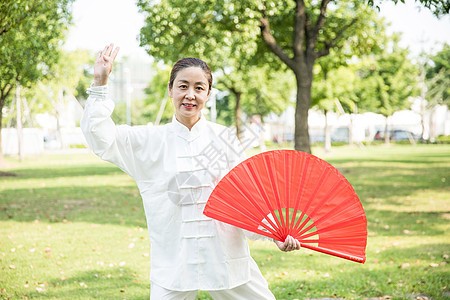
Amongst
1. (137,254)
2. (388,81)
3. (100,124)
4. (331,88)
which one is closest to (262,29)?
(137,254)

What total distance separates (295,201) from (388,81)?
41875mm

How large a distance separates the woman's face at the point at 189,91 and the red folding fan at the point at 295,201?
0.42 meters

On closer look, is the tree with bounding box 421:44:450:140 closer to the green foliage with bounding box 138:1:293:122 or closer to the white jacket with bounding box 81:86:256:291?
the green foliage with bounding box 138:1:293:122

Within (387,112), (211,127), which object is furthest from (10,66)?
(387,112)

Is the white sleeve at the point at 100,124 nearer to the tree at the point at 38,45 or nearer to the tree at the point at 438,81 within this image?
the tree at the point at 38,45

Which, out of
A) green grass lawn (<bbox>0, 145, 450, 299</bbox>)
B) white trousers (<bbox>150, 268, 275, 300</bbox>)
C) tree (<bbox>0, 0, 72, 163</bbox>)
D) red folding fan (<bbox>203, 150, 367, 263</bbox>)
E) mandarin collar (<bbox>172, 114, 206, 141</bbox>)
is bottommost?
green grass lawn (<bbox>0, 145, 450, 299</bbox>)

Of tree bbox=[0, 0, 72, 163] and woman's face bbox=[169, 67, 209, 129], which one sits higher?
tree bbox=[0, 0, 72, 163]

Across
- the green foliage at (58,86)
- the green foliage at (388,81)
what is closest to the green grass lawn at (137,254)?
the green foliage at (58,86)

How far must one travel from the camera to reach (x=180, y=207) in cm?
250

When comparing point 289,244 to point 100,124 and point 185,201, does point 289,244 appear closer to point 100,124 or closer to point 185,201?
point 185,201

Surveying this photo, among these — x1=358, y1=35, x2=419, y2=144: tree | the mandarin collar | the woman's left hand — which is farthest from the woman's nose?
x1=358, y1=35, x2=419, y2=144: tree

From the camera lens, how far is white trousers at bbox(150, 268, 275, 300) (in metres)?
2.46

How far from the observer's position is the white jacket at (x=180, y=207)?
96.7 inches

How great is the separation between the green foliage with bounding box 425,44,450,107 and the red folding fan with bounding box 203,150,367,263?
163 feet
